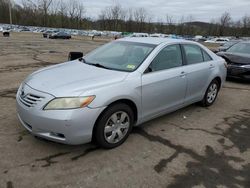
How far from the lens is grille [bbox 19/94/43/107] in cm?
335

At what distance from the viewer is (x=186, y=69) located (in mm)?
4832

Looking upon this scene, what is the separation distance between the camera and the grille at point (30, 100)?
132 inches

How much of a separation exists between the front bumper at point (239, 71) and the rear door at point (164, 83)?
14.7 feet

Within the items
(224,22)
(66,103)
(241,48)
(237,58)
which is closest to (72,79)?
(66,103)

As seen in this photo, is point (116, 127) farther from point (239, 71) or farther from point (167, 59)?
point (239, 71)

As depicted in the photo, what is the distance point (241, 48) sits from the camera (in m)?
9.73

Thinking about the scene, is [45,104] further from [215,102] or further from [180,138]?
[215,102]

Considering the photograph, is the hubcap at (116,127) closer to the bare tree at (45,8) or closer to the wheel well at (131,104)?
the wheel well at (131,104)

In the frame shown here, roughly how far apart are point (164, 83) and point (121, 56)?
0.87m

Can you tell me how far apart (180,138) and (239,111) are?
2.26m

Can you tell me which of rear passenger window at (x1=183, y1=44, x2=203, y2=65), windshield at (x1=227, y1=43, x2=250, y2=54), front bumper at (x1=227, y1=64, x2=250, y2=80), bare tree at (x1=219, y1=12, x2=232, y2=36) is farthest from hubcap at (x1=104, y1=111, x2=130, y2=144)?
bare tree at (x1=219, y1=12, x2=232, y2=36)

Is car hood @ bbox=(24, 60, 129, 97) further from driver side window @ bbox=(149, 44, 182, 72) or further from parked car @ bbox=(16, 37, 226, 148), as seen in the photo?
driver side window @ bbox=(149, 44, 182, 72)

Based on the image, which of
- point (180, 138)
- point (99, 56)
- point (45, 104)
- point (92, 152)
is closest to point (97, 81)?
point (45, 104)

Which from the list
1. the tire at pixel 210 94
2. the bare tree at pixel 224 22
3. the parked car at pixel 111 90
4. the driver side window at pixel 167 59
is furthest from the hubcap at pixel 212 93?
the bare tree at pixel 224 22
